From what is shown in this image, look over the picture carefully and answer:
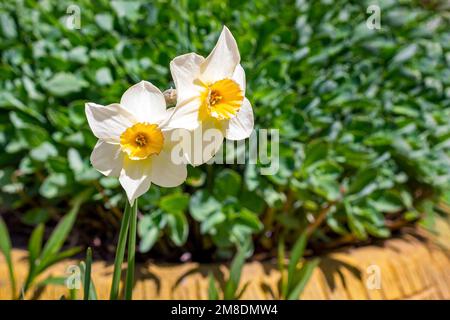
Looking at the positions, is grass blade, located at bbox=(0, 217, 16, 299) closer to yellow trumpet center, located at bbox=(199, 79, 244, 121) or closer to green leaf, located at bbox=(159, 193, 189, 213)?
green leaf, located at bbox=(159, 193, 189, 213)

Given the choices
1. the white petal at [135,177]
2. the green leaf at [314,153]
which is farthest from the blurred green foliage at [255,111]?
the white petal at [135,177]

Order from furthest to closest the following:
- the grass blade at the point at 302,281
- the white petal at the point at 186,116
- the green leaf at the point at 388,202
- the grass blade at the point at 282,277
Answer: the green leaf at the point at 388,202 → the grass blade at the point at 282,277 → the grass blade at the point at 302,281 → the white petal at the point at 186,116

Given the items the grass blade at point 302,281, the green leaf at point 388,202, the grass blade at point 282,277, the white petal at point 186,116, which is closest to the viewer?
the white petal at point 186,116

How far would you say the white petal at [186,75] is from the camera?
0.71 m

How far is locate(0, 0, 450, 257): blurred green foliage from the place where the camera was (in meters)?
1.35

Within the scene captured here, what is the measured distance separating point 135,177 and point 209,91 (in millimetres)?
144

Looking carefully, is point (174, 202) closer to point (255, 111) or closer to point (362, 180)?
point (255, 111)

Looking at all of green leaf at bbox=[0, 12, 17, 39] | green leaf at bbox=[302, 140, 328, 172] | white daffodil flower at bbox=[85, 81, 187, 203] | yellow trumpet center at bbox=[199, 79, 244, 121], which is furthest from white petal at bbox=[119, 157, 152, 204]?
green leaf at bbox=[0, 12, 17, 39]

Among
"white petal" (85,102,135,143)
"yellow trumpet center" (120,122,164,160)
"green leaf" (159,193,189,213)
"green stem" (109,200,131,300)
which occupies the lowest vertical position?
"green stem" (109,200,131,300)

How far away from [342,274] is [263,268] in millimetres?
184

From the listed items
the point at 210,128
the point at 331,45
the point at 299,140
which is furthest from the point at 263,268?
the point at 210,128

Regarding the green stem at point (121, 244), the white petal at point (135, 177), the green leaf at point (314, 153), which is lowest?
the green stem at point (121, 244)

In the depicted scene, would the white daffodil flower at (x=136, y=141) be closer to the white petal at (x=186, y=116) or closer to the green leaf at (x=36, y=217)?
the white petal at (x=186, y=116)
